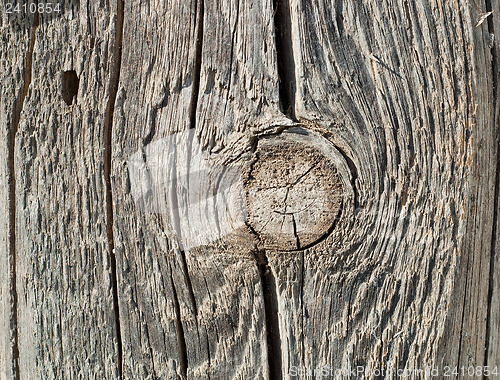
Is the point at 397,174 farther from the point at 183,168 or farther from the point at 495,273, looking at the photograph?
the point at 183,168

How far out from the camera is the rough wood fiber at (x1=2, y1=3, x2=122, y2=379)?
1215mm

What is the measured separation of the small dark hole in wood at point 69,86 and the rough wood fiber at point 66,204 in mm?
13

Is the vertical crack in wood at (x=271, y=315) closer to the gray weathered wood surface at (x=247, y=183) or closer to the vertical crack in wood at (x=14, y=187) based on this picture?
the gray weathered wood surface at (x=247, y=183)

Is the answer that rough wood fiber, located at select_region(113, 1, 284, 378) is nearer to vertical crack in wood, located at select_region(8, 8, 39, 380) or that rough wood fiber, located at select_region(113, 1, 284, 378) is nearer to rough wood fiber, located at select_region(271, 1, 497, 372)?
rough wood fiber, located at select_region(271, 1, 497, 372)

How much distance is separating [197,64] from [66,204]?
0.53 m

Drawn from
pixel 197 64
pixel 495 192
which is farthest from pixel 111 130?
pixel 495 192

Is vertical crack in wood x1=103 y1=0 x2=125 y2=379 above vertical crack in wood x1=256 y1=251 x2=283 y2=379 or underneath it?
above

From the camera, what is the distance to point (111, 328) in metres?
1.27

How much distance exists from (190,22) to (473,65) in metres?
0.73

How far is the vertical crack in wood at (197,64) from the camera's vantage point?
117 centimetres

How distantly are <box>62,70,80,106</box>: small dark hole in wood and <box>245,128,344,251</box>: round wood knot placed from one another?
0.54 metres

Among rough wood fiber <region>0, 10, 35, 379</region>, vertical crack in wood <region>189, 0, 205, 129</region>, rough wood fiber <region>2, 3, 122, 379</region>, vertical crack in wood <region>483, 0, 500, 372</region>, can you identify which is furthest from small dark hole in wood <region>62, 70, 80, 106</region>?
vertical crack in wood <region>483, 0, 500, 372</region>

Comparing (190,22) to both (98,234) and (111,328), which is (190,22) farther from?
(111,328)

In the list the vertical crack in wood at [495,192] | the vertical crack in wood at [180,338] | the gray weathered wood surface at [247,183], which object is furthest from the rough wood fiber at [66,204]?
the vertical crack in wood at [495,192]
